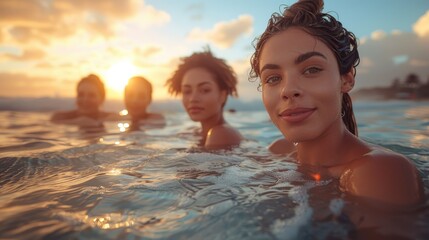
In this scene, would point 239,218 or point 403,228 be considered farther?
point 239,218

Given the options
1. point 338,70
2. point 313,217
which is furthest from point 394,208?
point 338,70

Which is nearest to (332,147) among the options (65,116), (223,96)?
(223,96)

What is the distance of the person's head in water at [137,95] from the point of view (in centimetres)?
862

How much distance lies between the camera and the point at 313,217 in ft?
5.91

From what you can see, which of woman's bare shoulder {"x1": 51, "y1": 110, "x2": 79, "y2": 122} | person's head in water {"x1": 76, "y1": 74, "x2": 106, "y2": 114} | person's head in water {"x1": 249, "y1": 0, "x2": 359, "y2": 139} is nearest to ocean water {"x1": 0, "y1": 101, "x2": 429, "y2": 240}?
person's head in water {"x1": 249, "y1": 0, "x2": 359, "y2": 139}

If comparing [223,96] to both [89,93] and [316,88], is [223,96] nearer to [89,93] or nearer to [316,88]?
[316,88]

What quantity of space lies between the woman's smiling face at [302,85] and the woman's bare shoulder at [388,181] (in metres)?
0.49

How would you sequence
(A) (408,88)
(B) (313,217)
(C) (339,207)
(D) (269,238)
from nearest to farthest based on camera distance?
(D) (269,238)
(B) (313,217)
(C) (339,207)
(A) (408,88)

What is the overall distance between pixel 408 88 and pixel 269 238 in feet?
174

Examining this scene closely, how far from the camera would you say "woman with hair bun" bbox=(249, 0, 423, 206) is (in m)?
2.27

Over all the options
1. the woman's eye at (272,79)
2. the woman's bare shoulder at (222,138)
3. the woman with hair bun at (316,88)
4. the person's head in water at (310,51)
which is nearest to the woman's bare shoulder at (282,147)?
the woman's bare shoulder at (222,138)

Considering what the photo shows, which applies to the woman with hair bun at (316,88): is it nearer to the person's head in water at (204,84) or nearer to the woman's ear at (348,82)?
the woman's ear at (348,82)

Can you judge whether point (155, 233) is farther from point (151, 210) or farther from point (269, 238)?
point (269, 238)

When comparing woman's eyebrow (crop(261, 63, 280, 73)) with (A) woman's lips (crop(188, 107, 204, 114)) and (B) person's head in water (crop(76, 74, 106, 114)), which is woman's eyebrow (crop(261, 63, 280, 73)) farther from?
(B) person's head in water (crop(76, 74, 106, 114))
